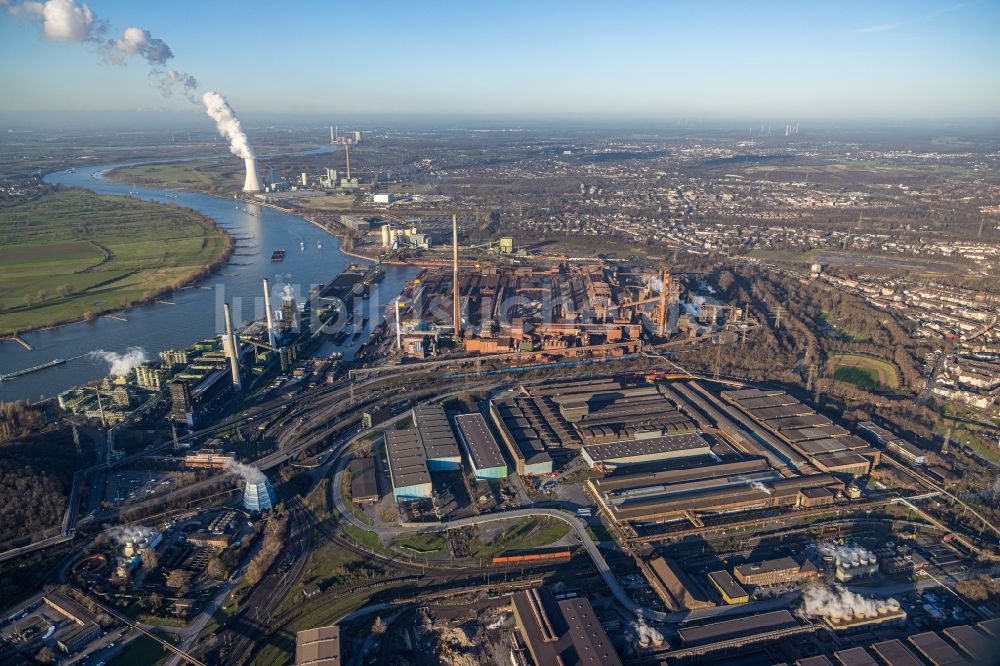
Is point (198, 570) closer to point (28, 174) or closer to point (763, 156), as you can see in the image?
point (28, 174)

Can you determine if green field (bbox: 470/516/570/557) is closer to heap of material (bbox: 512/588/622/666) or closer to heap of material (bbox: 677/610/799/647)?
heap of material (bbox: 512/588/622/666)

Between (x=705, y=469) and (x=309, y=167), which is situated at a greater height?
(x=309, y=167)

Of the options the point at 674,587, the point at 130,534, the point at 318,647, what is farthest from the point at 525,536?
the point at 130,534

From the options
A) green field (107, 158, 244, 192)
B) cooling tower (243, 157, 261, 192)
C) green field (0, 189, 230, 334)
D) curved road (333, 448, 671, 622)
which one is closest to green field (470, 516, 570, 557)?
curved road (333, 448, 671, 622)

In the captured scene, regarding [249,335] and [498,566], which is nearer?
[498,566]

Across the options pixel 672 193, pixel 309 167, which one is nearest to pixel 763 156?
pixel 672 193

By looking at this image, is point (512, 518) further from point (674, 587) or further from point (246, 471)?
point (246, 471)

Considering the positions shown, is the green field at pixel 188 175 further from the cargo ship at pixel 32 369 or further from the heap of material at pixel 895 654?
the heap of material at pixel 895 654
